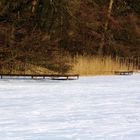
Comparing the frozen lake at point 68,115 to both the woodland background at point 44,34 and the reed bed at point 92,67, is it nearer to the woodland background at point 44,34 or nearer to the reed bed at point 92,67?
the woodland background at point 44,34

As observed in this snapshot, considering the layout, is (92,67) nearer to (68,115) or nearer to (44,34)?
(44,34)

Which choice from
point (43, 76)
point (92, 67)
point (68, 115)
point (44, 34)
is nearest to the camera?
point (68, 115)

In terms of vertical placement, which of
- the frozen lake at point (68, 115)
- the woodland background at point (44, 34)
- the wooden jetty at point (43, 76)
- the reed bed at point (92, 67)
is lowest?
the frozen lake at point (68, 115)

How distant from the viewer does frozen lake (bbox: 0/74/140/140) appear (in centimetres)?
726

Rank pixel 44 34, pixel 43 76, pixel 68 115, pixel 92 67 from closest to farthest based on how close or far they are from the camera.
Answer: pixel 68 115, pixel 43 76, pixel 44 34, pixel 92 67

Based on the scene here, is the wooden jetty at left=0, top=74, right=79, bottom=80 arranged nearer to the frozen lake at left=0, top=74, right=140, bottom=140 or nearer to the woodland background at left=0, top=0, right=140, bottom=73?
the woodland background at left=0, top=0, right=140, bottom=73

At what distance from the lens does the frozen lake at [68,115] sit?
7.26m

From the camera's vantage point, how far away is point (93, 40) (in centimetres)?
3444

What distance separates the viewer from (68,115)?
9.34 m

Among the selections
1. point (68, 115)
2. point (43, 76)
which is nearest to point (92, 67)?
point (43, 76)

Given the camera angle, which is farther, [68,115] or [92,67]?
[92,67]

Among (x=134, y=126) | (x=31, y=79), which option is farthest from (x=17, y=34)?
(x=134, y=126)

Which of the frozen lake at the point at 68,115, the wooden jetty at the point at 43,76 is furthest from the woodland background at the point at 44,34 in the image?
the frozen lake at the point at 68,115

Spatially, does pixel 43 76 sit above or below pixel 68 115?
above
